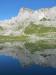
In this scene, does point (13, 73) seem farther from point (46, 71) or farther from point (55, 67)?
point (55, 67)

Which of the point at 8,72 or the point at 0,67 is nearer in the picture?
the point at 8,72

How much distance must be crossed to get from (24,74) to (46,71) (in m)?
3.50

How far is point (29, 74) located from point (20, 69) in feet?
15.1

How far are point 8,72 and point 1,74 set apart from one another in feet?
5.91

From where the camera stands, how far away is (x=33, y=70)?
3700 centimetres

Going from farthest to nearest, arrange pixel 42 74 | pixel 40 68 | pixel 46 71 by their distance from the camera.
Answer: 1. pixel 40 68
2. pixel 46 71
3. pixel 42 74

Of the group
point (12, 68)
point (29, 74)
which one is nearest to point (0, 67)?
point (12, 68)

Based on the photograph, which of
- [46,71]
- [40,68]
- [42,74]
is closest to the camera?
[42,74]

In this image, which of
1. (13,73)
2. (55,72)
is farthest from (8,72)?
(55,72)

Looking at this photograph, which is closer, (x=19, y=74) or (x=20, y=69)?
(x=19, y=74)

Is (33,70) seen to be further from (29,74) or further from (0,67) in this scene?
(0,67)

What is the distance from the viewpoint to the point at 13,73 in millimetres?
34906

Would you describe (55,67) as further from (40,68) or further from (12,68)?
(12,68)

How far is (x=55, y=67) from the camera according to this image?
3925cm
